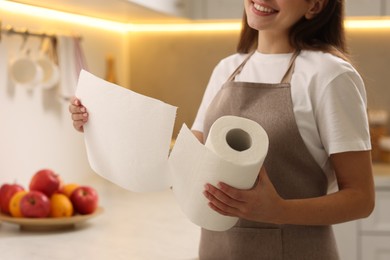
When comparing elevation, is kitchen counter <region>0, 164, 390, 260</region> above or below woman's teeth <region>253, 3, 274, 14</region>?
below

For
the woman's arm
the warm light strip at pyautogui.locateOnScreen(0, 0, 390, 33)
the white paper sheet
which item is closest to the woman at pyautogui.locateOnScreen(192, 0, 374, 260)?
the woman's arm

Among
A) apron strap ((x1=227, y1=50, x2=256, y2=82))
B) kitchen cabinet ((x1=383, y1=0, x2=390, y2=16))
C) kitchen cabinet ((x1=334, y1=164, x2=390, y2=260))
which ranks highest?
apron strap ((x1=227, y1=50, x2=256, y2=82))

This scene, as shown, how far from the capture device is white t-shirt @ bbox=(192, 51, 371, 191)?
1281 millimetres

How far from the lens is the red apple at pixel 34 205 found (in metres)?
1.89

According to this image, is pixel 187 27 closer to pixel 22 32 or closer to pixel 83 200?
pixel 22 32

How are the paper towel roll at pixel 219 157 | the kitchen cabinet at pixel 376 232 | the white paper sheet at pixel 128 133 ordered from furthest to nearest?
the kitchen cabinet at pixel 376 232
the white paper sheet at pixel 128 133
the paper towel roll at pixel 219 157

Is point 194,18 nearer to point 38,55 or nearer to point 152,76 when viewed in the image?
point 152,76

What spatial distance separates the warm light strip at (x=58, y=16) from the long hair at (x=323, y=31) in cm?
107

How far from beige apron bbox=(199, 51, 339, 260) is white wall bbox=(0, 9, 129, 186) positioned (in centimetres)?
96

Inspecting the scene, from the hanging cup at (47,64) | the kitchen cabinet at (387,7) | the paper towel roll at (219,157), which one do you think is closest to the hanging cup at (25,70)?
the hanging cup at (47,64)

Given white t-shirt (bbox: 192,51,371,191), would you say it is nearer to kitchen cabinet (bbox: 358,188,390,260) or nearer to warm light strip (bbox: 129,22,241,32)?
kitchen cabinet (bbox: 358,188,390,260)

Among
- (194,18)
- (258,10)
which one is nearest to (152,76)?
(194,18)

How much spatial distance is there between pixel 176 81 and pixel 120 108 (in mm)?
2072

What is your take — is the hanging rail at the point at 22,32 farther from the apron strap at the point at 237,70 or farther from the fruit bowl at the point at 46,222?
the apron strap at the point at 237,70
